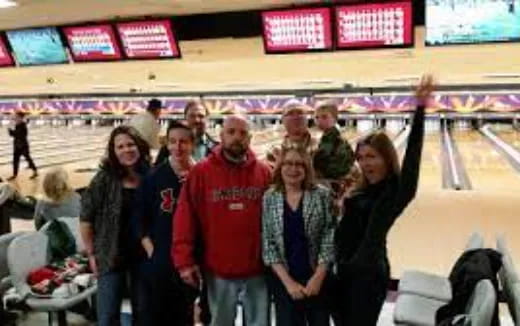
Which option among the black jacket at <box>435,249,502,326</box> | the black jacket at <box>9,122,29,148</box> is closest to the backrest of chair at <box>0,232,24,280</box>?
the black jacket at <box>435,249,502,326</box>

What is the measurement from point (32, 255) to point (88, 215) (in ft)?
2.03

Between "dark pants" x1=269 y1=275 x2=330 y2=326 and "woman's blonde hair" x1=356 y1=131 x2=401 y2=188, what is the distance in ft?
1.47

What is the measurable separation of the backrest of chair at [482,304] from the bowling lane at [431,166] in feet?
18.9

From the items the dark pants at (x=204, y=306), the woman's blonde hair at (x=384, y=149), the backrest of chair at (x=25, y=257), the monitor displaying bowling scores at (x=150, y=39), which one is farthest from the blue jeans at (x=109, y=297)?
the monitor displaying bowling scores at (x=150, y=39)

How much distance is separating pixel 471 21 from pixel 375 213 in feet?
9.29

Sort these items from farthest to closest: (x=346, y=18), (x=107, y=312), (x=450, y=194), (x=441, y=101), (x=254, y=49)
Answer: (x=441, y=101)
(x=450, y=194)
(x=254, y=49)
(x=346, y=18)
(x=107, y=312)

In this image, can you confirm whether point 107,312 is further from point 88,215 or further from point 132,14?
point 132,14

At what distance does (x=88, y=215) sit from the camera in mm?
2605

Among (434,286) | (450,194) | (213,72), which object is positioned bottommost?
(450,194)

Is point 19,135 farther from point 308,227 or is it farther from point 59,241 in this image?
point 308,227

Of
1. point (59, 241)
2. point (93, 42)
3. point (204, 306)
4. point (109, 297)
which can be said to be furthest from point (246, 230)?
point (93, 42)

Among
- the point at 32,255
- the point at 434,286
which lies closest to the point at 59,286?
the point at 32,255

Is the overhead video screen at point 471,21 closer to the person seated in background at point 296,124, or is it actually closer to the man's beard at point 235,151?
the person seated in background at point 296,124

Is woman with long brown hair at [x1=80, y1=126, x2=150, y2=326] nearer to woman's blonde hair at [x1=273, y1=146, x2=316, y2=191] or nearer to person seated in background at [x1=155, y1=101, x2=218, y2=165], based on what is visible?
person seated in background at [x1=155, y1=101, x2=218, y2=165]
